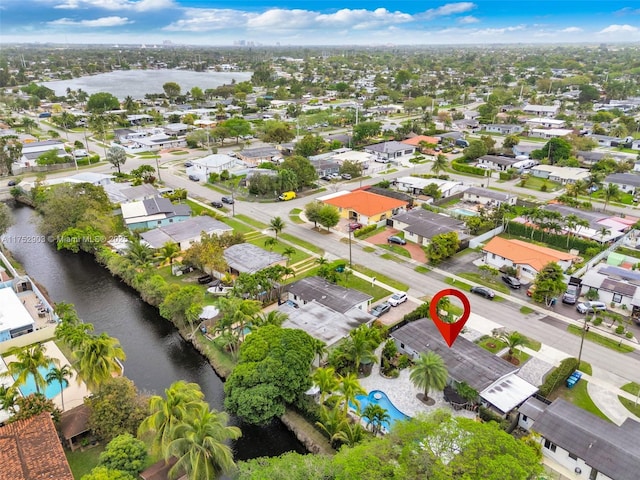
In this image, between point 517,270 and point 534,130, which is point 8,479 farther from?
point 534,130

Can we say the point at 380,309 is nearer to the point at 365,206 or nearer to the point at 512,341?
the point at 512,341

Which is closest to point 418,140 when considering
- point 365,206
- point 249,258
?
point 365,206

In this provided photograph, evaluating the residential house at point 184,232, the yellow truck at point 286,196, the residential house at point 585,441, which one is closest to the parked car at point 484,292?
the residential house at point 585,441

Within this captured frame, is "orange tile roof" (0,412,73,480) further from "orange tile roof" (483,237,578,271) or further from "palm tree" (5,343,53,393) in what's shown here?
"orange tile roof" (483,237,578,271)

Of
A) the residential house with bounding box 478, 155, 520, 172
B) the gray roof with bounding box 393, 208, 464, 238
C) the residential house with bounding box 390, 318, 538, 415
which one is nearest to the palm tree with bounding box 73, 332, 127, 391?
the residential house with bounding box 390, 318, 538, 415

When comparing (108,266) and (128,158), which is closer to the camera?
(108,266)

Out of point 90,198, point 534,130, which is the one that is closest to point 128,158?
point 90,198
